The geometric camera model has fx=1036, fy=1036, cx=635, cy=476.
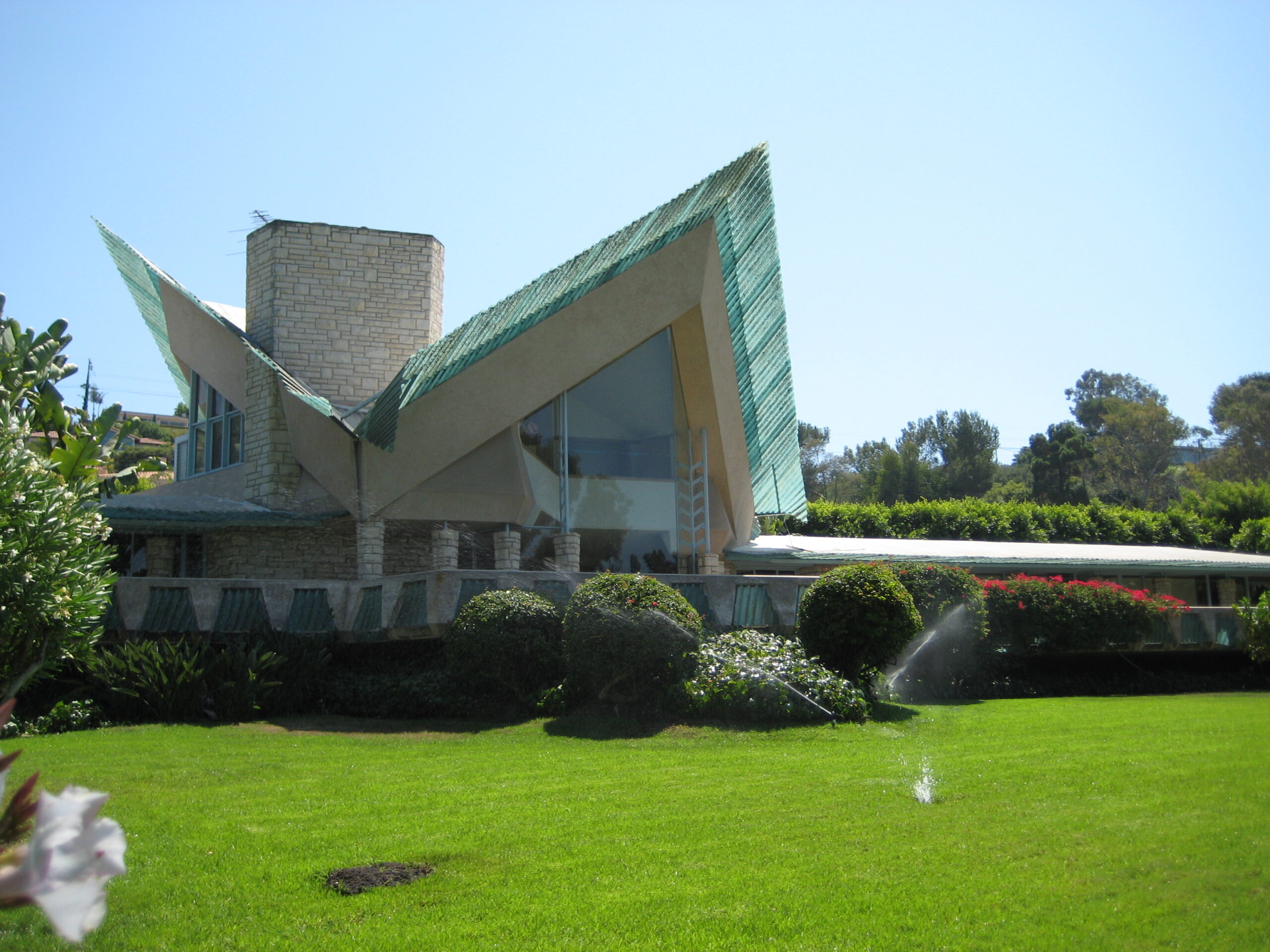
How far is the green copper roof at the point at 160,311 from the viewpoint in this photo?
2077cm

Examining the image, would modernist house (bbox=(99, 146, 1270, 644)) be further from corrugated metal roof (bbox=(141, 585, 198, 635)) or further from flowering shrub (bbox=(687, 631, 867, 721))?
flowering shrub (bbox=(687, 631, 867, 721))

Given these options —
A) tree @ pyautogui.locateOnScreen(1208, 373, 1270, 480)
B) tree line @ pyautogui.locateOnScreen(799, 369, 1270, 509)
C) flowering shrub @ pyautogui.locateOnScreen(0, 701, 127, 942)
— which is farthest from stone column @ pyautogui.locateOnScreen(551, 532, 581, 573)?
tree line @ pyautogui.locateOnScreen(799, 369, 1270, 509)

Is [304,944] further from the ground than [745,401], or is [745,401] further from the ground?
[745,401]

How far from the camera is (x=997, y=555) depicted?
26.5 meters

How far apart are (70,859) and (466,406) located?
60.9ft

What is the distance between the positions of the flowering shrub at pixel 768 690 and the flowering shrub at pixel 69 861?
12.4 m

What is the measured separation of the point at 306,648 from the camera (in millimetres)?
15953

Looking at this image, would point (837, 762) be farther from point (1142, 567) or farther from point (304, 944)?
point (1142, 567)

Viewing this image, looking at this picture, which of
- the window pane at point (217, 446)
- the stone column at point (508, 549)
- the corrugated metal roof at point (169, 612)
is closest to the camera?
the corrugated metal roof at point (169, 612)

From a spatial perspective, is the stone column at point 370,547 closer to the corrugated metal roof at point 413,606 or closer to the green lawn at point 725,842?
the corrugated metal roof at point 413,606

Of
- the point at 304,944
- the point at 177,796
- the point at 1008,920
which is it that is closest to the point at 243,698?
the point at 177,796

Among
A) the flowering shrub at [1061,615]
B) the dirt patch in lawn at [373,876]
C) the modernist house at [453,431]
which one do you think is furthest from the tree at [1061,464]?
the dirt patch in lawn at [373,876]

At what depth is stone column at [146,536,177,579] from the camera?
68.8 ft

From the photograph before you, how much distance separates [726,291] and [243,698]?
1277 cm
